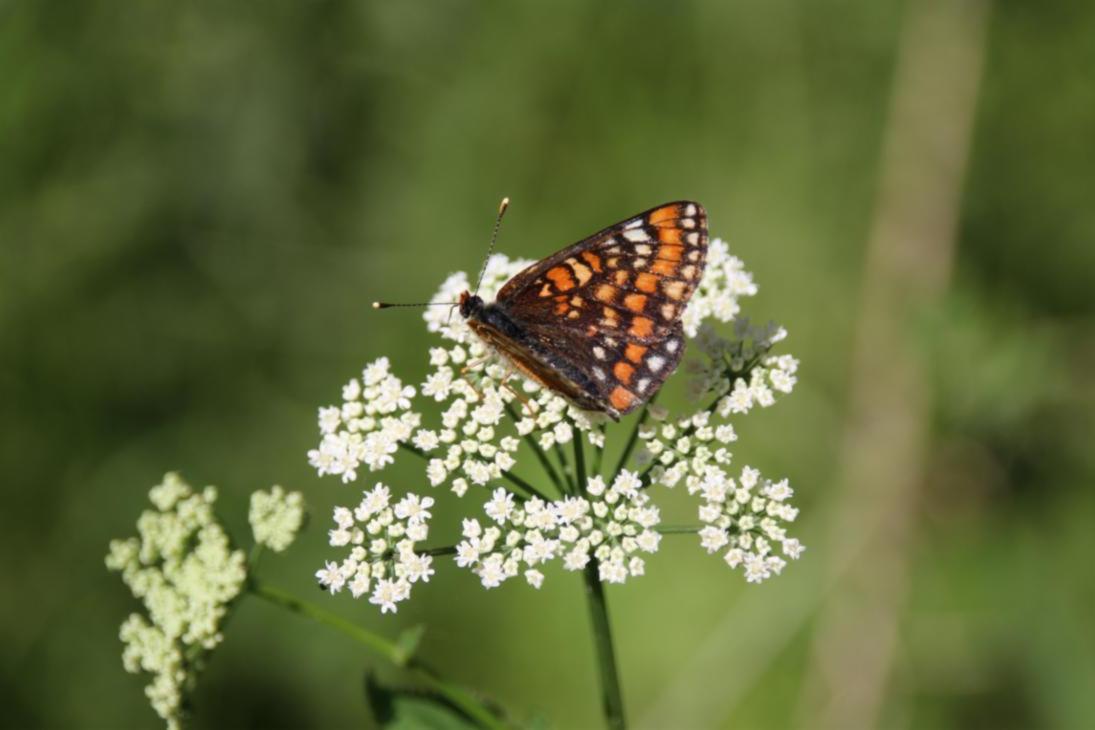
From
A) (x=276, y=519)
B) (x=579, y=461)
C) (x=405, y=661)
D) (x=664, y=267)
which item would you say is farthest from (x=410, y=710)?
(x=664, y=267)

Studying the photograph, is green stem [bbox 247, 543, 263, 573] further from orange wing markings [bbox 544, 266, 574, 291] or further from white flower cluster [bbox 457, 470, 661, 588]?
orange wing markings [bbox 544, 266, 574, 291]

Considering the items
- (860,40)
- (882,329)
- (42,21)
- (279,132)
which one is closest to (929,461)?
(882,329)

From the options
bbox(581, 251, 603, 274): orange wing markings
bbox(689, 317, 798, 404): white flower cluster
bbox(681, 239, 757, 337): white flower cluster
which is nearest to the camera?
bbox(689, 317, 798, 404): white flower cluster

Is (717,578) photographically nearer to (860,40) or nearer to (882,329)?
(882,329)

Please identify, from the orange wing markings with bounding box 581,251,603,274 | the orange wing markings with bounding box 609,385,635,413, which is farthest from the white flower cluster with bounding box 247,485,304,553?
the orange wing markings with bounding box 581,251,603,274

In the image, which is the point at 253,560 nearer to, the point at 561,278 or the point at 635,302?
the point at 561,278

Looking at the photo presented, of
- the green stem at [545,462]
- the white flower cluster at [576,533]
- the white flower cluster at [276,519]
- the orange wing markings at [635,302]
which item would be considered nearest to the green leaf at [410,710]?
the white flower cluster at [576,533]
